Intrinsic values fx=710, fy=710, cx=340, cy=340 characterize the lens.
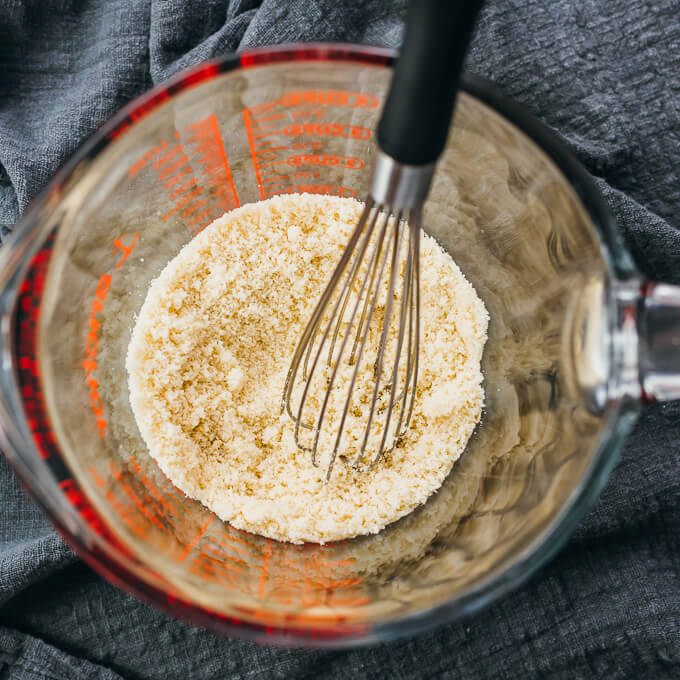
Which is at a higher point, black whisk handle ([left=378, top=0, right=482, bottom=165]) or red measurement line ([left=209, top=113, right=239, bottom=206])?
black whisk handle ([left=378, top=0, right=482, bottom=165])

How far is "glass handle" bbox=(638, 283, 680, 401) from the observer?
580 millimetres

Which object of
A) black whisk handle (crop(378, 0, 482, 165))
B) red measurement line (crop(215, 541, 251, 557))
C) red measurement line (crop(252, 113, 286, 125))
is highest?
black whisk handle (crop(378, 0, 482, 165))

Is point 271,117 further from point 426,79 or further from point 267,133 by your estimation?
point 426,79

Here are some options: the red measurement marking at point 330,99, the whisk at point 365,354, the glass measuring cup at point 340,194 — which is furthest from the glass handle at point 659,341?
the red measurement marking at point 330,99

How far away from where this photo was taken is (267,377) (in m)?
0.90

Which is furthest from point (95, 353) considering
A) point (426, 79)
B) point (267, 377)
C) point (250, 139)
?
point (426, 79)

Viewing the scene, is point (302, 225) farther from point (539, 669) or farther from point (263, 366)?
point (539, 669)

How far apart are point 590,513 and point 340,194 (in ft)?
1.74

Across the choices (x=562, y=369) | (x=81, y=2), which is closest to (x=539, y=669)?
(x=562, y=369)

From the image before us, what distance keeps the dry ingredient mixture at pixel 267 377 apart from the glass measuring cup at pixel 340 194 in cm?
3

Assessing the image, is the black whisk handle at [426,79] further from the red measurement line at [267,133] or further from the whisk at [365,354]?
the red measurement line at [267,133]

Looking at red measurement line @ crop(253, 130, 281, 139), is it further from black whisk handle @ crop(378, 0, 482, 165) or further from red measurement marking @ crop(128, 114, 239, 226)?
black whisk handle @ crop(378, 0, 482, 165)

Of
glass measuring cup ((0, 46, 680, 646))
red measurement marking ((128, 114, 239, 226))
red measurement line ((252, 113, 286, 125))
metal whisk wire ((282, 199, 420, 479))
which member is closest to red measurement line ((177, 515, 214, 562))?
glass measuring cup ((0, 46, 680, 646))

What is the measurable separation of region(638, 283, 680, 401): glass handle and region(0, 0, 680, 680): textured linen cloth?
38cm
